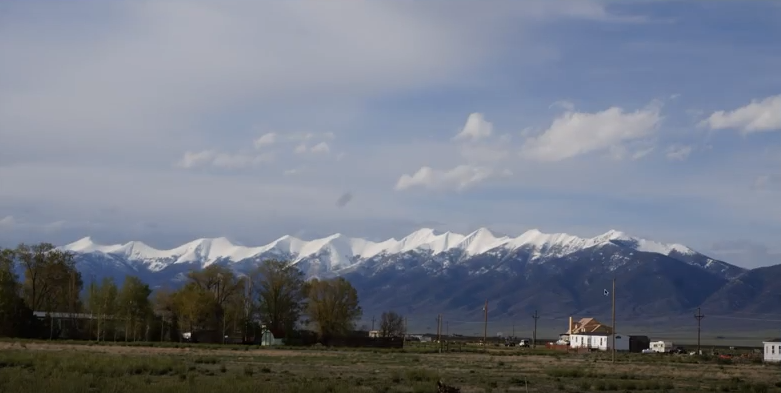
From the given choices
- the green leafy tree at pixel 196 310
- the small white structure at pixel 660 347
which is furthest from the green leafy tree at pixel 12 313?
the small white structure at pixel 660 347

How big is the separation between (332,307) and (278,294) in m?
6.98

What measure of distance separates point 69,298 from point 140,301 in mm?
9297

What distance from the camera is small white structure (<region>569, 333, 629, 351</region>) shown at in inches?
5915

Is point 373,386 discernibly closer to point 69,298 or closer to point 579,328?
point 69,298

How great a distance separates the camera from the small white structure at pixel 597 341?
150250 millimetres

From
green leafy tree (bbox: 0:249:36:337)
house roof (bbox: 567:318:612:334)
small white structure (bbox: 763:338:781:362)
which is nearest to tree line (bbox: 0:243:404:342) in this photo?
green leafy tree (bbox: 0:249:36:337)

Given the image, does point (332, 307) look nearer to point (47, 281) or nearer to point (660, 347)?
point (47, 281)

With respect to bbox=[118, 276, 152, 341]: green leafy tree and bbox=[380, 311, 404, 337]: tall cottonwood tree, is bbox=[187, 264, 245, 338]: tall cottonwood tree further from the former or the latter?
bbox=[380, 311, 404, 337]: tall cottonwood tree

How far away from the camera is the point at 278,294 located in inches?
4729

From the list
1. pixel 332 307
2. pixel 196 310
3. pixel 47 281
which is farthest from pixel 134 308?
pixel 332 307

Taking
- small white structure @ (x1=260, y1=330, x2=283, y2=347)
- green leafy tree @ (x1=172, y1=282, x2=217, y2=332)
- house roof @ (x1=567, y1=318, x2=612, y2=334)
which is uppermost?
green leafy tree @ (x1=172, y1=282, x2=217, y2=332)

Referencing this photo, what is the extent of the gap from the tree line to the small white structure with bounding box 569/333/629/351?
1853 inches

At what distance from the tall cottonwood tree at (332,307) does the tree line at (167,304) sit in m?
0.12

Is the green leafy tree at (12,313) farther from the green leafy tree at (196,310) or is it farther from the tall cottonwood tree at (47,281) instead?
the green leafy tree at (196,310)
